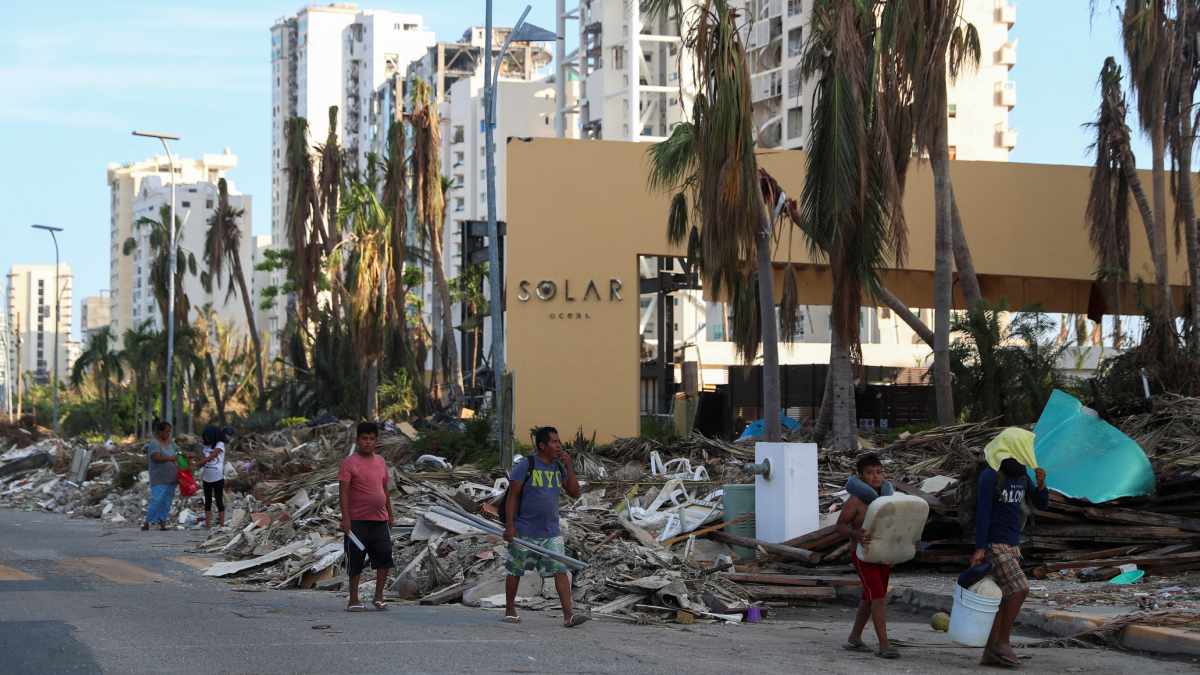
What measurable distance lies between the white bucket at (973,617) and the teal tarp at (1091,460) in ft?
18.9

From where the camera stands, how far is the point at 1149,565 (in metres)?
14.4

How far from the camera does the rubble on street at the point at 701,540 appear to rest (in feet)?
44.0

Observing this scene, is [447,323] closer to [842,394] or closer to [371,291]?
[371,291]

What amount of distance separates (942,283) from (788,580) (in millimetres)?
14526

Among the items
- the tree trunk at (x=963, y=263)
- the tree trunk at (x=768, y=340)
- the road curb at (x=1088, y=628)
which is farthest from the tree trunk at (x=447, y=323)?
the road curb at (x=1088, y=628)

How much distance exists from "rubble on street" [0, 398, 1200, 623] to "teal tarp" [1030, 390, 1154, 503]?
0.57ft

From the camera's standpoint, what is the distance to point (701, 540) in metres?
16.9

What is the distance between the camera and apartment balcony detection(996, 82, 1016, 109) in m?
84.5

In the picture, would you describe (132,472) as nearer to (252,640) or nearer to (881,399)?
(881,399)

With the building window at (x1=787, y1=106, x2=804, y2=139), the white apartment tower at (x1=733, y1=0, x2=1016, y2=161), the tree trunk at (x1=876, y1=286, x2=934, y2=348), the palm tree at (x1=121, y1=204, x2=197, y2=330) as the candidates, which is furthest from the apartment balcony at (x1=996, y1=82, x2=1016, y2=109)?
the tree trunk at (x1=876, y1=286, x2=934, y2=348)

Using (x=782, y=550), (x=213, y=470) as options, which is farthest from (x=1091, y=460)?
(x=213, y=470)

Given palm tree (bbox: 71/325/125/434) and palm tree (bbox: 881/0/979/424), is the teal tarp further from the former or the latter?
palm tree (bbox: 71/325/125/434)

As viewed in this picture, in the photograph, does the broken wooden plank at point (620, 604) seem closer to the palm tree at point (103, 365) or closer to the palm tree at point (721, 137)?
the palm tree at point (721, 137)

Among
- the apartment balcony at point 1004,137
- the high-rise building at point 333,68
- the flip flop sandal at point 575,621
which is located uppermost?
the high-rise building at point 333,68
